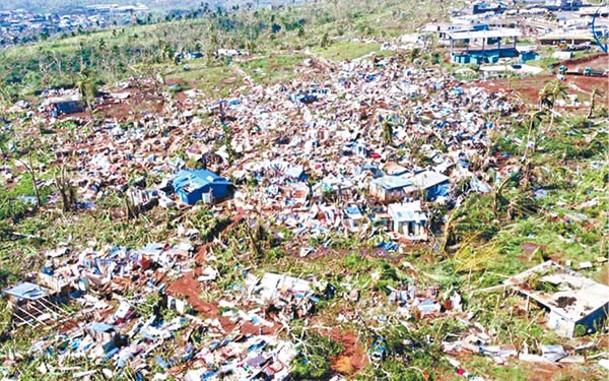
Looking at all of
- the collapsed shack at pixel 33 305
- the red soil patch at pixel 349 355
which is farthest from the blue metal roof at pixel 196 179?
the red soil patch at pixel 349 355

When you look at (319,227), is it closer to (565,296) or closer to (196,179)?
(196,179)

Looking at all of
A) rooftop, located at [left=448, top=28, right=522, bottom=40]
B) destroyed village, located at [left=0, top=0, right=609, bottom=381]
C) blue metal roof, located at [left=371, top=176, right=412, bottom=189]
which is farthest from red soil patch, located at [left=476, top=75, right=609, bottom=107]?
blue metal roof, located at [left=371, top=176, right=412, bottom=189]

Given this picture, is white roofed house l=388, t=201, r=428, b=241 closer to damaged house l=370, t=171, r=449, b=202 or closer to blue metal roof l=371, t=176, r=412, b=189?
damaged house l=370, t=171, r=449, b=202

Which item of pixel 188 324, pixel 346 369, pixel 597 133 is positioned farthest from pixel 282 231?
pixel 597 133

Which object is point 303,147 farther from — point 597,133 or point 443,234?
point 597,133

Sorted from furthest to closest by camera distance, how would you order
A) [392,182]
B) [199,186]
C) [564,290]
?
[199,186] → [392,182] → [564,290]

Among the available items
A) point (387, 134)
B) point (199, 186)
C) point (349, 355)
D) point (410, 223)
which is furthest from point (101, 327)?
point (387, 134)
